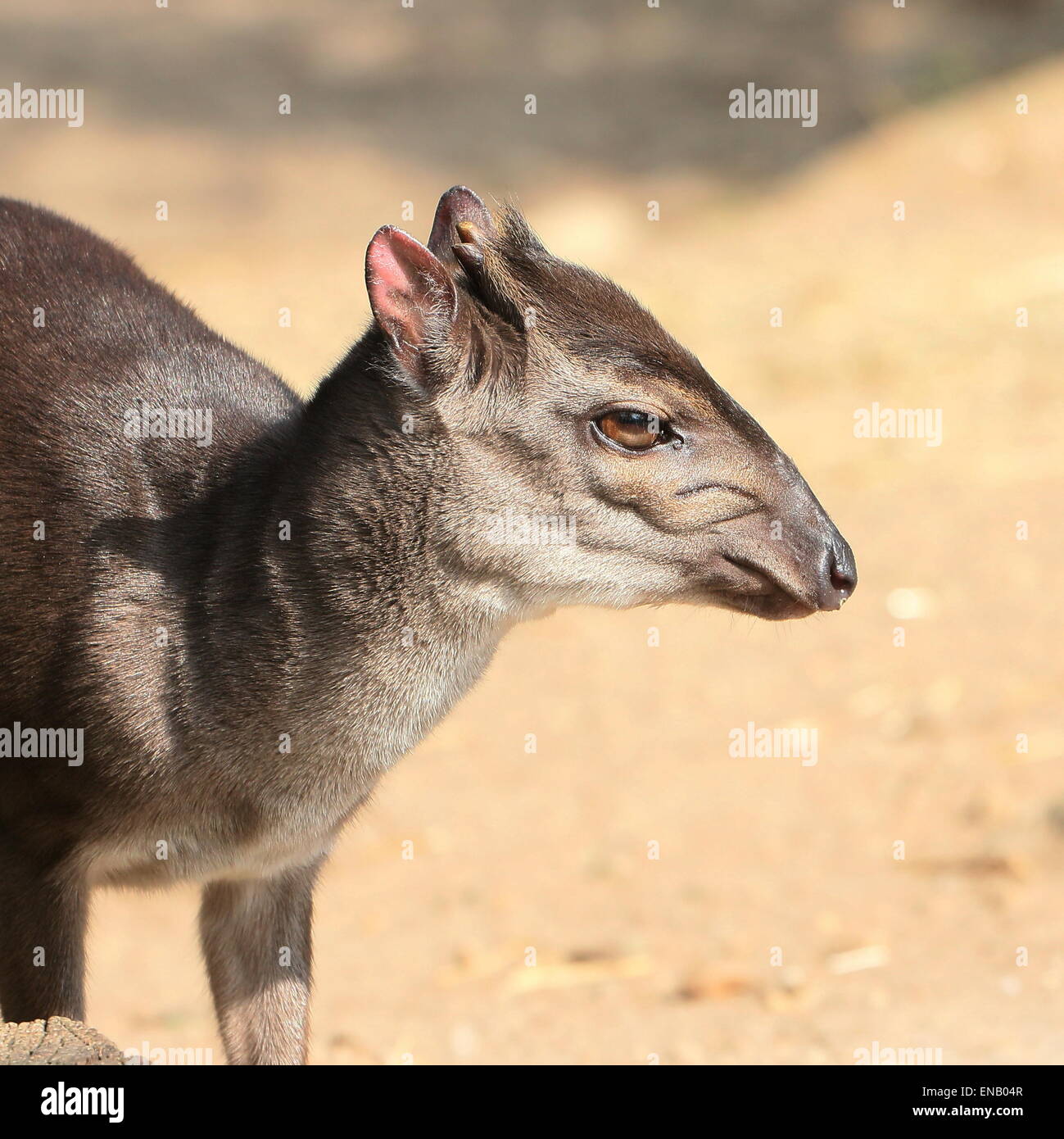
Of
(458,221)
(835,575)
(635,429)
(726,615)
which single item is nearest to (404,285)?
(458,221)

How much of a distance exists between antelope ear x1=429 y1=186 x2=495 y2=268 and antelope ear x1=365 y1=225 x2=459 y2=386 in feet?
0.77

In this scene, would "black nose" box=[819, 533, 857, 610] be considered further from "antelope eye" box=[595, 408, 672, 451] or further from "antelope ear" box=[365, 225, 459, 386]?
"antelope ear" box=[365, 225, 459, 386]

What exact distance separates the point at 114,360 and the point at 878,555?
556 centimetres

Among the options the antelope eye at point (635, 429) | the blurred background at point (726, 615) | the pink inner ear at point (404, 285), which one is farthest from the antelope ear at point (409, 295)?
the blurred background at point (726, 615)

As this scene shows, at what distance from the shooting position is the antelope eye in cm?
396

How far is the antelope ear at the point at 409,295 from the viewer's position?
3.85m

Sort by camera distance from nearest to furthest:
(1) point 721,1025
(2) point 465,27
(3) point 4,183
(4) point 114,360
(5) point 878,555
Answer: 1. (4) point 114,360
2. (1) point 721,1025
3. (5) point 878,555
4. (3) point 4,183
5. (2) point 465,27

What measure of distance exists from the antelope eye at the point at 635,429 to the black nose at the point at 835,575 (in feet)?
1.54

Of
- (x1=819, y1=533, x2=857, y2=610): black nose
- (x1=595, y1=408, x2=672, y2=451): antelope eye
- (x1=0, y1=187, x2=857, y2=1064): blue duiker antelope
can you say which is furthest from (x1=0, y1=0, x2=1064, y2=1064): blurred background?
(x1=595, y1=408, x2=672, y2=451): antelope eye

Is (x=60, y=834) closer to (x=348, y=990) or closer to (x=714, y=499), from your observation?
(x=714, y=499)

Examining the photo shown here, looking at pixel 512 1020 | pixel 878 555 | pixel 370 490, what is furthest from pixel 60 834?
pixel 878 555

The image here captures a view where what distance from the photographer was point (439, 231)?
4230 millimetres

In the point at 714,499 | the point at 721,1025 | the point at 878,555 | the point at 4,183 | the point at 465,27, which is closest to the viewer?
the point at 714,499

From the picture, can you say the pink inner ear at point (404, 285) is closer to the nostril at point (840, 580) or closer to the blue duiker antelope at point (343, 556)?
the blue duiker antelope at point (343, 556)
